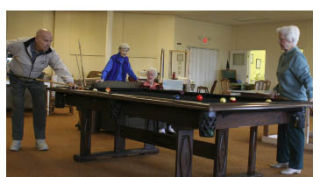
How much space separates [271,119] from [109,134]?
3.11m

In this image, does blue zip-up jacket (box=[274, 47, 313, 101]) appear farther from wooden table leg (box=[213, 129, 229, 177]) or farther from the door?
the door

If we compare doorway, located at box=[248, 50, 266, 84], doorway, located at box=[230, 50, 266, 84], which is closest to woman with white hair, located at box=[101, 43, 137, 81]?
doorway, located at box=[230, 50, 266, 84]

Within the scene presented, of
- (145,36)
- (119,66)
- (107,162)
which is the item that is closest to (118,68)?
(119,66)

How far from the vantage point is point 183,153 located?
9.09ft

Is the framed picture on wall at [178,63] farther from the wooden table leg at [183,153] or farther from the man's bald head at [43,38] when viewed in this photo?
the wooden table leg at [183,153]

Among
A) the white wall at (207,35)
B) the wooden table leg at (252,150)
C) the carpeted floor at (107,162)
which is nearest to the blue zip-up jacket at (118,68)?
the carpeted floor at (107,162)

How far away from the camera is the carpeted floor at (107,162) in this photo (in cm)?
353

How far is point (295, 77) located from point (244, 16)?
772cm

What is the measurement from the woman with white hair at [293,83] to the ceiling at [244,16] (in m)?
6.97

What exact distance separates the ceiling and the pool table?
702 cm

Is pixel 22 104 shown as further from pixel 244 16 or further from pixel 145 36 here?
pixel 244 16
